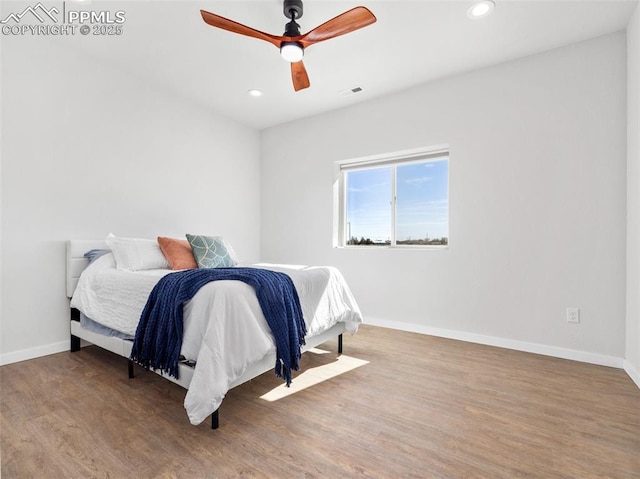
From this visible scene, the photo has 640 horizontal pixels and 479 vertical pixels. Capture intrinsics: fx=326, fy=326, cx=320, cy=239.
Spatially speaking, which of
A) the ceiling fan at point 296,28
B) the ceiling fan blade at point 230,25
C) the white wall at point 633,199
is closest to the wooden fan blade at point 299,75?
the ceiling fan at point 296,28

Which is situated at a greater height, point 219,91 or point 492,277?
point 219,91

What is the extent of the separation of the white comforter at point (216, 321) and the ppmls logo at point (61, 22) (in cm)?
195

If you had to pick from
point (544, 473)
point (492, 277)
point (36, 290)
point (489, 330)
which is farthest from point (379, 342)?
point (36, 290)

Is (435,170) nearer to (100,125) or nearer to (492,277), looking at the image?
(492,277)

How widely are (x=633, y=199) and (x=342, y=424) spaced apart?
258cm

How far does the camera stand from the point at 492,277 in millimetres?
3080

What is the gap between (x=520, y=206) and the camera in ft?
9.66

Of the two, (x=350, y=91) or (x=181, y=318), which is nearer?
(x=181, y=318)

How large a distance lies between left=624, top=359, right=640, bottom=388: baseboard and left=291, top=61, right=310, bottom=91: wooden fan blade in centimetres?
316

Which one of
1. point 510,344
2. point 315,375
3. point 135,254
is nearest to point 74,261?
point 135,254

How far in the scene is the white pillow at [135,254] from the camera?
107 inches

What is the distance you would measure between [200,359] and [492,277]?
267 centimetres

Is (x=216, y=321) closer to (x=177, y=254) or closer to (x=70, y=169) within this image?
(x=177, y=254)

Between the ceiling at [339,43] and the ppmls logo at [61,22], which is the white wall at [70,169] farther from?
the ceiling at [339,43]
